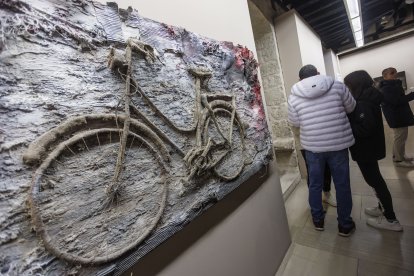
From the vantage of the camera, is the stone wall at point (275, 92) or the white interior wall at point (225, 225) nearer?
the white interior wall at point (225, 225)

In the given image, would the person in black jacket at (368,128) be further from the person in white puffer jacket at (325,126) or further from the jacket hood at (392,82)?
the jacket hood at (392,82)

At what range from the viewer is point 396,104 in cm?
284

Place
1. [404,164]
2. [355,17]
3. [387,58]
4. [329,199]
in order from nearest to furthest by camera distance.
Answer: [329,199]
[404,164]
[355,17]
[387,58]

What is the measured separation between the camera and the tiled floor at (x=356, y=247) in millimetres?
1601

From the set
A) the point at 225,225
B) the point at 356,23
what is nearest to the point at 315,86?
the point at 225,225

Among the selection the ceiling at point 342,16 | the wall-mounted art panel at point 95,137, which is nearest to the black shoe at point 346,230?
the wall-mounted art panel at point 95,137

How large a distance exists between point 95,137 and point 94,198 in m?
0.19

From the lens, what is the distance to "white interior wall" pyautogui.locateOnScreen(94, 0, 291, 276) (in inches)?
37.8

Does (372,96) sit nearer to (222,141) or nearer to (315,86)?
(315,86)

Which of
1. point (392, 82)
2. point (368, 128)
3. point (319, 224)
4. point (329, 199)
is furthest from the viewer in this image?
point (392, 82)

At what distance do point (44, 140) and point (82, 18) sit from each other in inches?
16.2

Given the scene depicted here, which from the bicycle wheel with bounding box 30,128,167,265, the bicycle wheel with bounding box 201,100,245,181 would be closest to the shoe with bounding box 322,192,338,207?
the bicycle wheel with bounding box 201,100,245,181

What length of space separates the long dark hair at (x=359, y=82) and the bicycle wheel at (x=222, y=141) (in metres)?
1.11

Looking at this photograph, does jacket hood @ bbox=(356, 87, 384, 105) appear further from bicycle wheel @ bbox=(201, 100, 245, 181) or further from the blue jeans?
bicycle wheel @ bbox=(201, 100, 245, 181)
